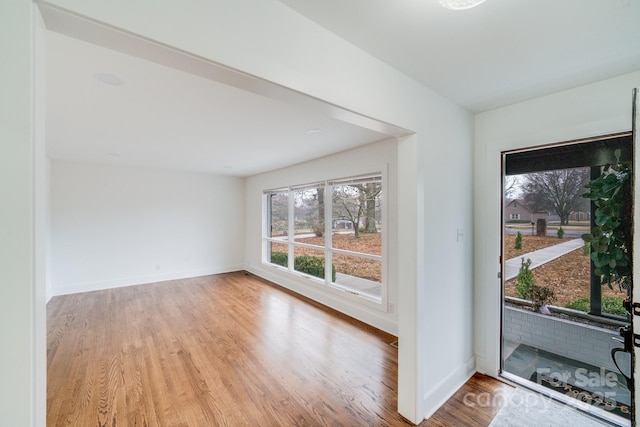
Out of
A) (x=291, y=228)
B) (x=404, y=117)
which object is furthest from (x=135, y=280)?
(x=404, y=117)

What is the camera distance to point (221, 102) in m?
2.21

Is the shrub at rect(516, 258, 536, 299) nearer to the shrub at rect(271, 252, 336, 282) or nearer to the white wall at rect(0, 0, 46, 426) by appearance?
the shrub at rect(271, 252, 336, 282)

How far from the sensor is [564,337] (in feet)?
8.34

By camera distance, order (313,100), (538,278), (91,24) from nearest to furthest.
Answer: (91,24) → (313,100) → (538,278)

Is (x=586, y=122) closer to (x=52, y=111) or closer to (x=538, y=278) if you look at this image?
(x=538, y=278)

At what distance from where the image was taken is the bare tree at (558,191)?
2.30 meters

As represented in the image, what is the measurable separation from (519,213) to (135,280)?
647 centimetres

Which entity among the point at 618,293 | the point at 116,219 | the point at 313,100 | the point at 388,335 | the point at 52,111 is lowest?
the point at 388,335

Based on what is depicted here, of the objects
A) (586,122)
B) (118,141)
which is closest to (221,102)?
(118,141)

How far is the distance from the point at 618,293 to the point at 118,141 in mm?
5360

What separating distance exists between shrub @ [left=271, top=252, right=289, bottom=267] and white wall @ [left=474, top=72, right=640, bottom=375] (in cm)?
372

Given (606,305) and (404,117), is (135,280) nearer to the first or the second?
(404,117)

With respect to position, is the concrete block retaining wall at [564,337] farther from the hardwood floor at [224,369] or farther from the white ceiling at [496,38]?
the white ceiling at [496,38]

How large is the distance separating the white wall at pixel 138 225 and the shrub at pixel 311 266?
2.28 meters
